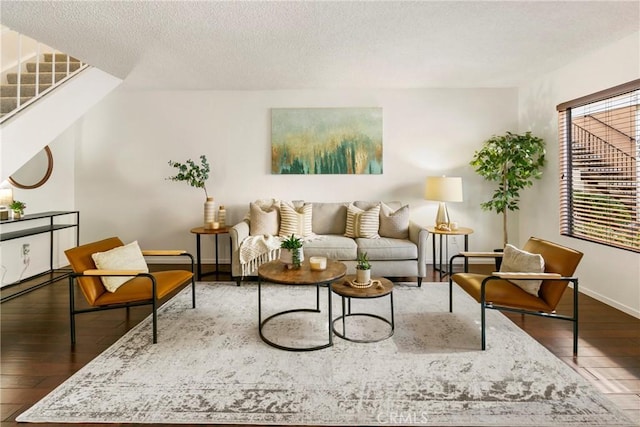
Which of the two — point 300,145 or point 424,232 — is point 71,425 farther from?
point 300,145

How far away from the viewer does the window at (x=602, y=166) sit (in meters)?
3.25

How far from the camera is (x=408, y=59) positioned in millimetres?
3799

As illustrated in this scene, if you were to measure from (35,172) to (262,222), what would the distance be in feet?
10.4

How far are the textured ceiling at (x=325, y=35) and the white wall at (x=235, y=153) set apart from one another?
66cm

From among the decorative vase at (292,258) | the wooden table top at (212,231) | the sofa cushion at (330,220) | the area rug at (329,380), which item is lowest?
the area rug at (329,380)

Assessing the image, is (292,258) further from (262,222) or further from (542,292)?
(542,292)

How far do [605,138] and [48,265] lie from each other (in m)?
7.09

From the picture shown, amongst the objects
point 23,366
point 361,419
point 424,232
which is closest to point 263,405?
point 361,419

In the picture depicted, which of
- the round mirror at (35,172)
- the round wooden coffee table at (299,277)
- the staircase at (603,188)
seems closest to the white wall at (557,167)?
the staircase at (603,188)

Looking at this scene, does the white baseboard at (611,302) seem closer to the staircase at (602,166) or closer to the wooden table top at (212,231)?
the staircase at (602,166)

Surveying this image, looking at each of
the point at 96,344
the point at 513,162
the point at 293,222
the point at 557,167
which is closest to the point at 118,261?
the point at 96,344

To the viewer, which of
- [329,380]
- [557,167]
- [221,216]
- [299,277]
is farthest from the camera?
[221,216]

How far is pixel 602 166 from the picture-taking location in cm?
360

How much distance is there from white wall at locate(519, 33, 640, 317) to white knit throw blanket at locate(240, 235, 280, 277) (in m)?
3.53
